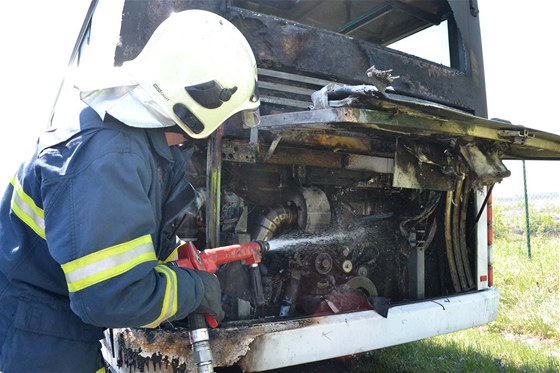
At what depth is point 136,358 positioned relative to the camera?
2002 millimetres

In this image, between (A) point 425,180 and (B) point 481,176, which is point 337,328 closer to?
(A) point 425,180

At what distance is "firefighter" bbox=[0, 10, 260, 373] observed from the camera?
1.36m

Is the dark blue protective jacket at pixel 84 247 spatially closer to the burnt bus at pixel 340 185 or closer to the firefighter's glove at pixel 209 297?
the firefighter's glove at pixel 209 297

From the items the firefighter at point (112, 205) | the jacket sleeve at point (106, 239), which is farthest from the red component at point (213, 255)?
the jacket sleeve at point (106, 239)

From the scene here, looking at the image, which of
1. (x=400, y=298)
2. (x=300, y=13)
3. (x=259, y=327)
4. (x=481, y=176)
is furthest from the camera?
A: (x=300, y=13)

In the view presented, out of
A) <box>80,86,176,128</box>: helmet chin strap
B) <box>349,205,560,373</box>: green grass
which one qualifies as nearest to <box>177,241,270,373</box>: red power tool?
<box>80,86,176,128</box>: helmet chin strap

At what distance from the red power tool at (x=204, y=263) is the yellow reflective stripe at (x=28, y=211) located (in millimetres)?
515

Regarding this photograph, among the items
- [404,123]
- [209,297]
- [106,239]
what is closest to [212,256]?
[209,297]

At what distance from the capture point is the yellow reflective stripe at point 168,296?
149 cm

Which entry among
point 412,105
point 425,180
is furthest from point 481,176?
point 412,105

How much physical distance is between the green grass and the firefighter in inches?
98.1

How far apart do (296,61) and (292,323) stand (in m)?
1.44

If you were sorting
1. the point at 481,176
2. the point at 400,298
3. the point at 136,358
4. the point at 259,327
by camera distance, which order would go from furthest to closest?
the point at 400,298 < the point at 481,176 < the point at 259,327 < the point at 136,358

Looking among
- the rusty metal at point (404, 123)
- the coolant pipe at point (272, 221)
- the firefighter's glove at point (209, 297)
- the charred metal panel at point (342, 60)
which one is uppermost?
the charred metal panel at point (342, 60)
